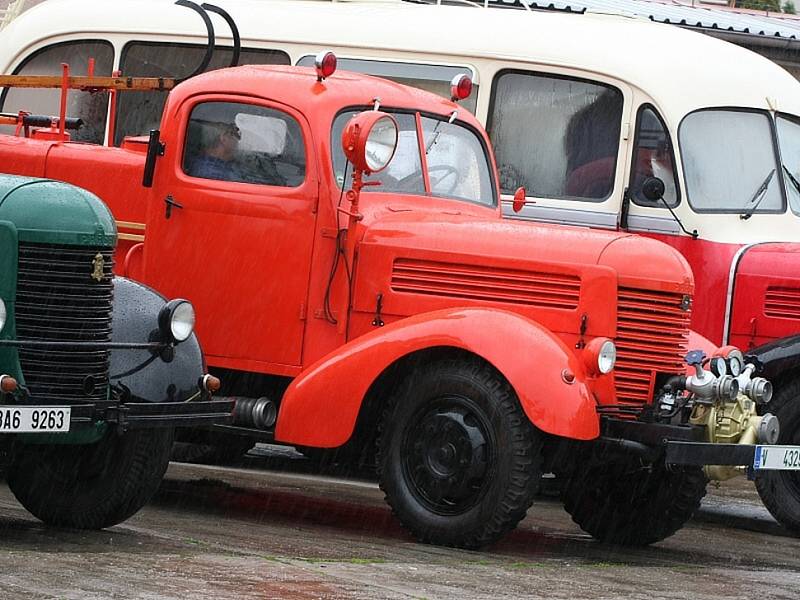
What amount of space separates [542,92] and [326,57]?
2.71 meters

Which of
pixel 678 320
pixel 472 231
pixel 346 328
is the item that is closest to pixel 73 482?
pixel 346 328

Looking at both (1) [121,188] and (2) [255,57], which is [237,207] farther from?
(2) [255,57]

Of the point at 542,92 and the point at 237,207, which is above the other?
the point at 542,92

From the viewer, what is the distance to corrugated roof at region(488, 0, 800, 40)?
18.1m

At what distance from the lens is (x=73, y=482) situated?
7.90m

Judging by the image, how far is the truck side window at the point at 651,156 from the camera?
10922 mm

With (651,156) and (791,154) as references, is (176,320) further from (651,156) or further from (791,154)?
(791,154)

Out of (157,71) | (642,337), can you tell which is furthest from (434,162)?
(157,71)

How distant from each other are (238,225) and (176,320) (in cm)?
144

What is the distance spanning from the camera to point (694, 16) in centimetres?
2006

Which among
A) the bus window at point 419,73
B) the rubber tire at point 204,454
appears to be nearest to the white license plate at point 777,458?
the bus window at point 419,73

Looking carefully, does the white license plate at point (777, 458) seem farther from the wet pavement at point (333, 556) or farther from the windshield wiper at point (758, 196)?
the windshield wiper at point (758, 196)

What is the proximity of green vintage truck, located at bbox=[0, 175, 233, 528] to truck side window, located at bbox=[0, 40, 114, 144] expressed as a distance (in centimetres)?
478

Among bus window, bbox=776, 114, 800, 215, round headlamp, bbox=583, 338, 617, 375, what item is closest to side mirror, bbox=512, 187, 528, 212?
bus window, bbox=776, 114, 800, 215
